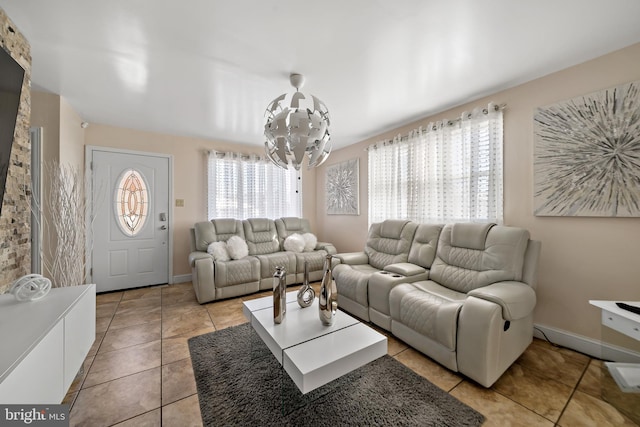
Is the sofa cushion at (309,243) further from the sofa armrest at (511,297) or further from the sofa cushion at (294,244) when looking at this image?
the sofa armrest at (511,297)

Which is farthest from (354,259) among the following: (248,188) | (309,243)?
(248,188)

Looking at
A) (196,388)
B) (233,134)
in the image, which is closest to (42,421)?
(196,388)

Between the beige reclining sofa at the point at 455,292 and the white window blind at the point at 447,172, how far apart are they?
13.1 inches

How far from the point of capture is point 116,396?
1.55 meters

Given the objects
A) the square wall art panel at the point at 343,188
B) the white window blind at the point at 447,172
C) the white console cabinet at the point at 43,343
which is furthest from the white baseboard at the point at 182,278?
the white window blind at the point at 447,172

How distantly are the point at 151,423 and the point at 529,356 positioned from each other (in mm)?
2712

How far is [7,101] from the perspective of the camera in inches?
54.1

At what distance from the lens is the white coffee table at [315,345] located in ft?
4.13

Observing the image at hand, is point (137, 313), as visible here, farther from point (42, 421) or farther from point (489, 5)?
point (489, 5)

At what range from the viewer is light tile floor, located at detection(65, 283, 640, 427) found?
1.39 meters

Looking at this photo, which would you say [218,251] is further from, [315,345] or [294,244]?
[315,345]

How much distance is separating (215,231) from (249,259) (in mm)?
800

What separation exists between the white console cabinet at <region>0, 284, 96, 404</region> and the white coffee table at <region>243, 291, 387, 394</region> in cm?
102
